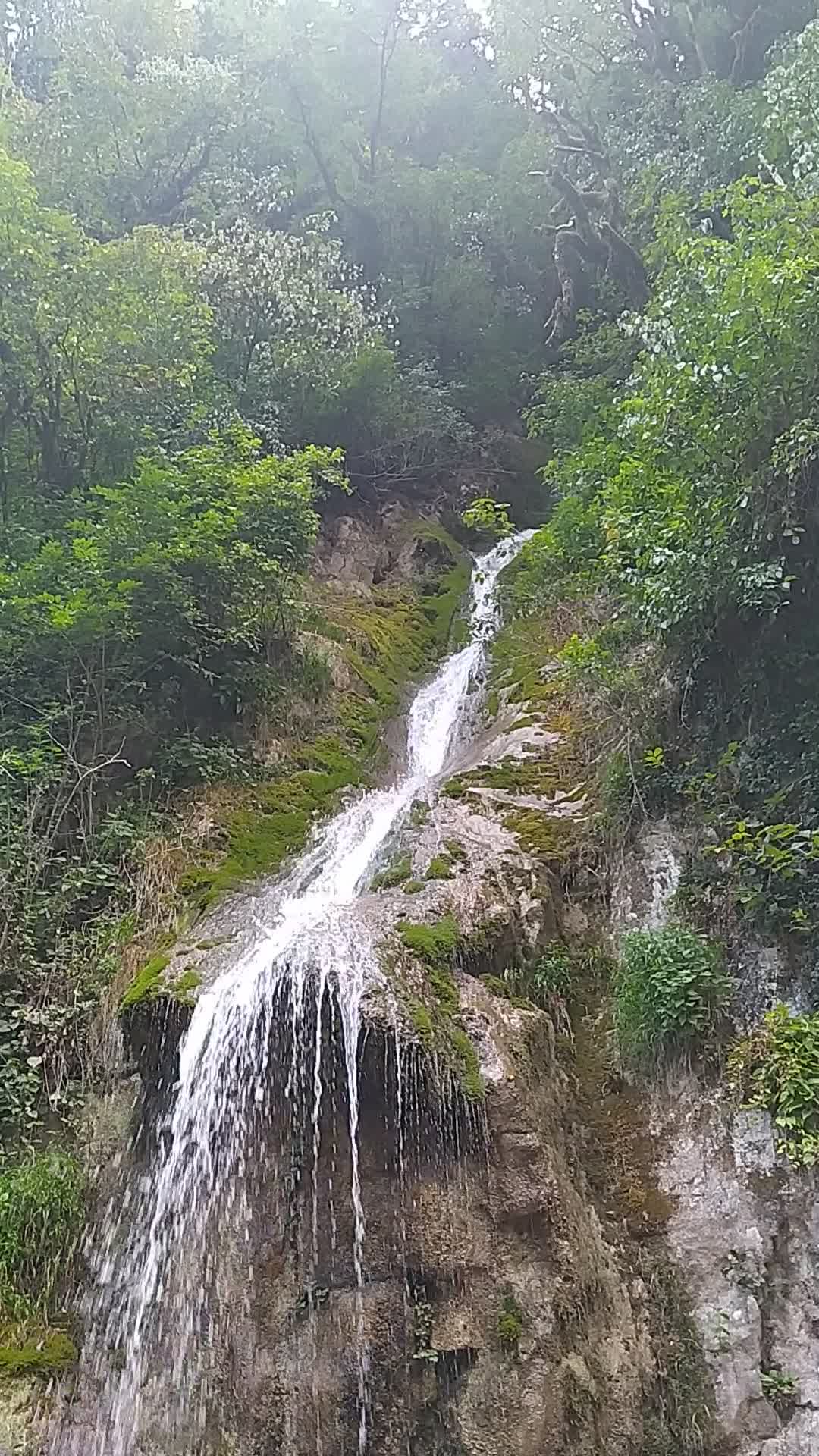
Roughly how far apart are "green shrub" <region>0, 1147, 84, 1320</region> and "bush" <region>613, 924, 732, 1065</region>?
3.19m

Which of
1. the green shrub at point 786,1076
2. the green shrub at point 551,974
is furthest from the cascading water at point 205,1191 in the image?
the green shrub at point 786,1076

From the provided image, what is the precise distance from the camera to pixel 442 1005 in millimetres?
5559

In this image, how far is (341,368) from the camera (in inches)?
526

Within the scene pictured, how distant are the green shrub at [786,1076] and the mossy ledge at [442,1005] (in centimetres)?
147

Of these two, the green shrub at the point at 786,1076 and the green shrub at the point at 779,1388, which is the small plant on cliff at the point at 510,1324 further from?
the green shrub at the point at 786,1076

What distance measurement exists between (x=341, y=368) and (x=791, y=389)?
8173 millimetres

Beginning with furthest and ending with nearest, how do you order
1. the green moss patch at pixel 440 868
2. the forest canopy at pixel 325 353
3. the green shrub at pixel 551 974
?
the forest canopy at pixel 325 353 < the green moss patch at pixel 440 868 < the green shrub at pixel 551 974

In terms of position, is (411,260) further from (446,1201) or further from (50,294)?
(446,1201)

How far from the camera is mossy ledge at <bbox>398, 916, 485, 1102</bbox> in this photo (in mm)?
5273

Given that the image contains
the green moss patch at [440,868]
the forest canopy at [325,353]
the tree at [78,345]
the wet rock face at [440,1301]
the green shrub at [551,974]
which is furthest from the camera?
the tree at [78,345]

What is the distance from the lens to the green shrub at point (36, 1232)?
5.22 meters

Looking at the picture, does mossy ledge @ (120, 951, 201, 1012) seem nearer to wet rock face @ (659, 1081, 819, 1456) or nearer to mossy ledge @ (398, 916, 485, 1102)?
mossy ledge @ (398, 916, 485, 1102)

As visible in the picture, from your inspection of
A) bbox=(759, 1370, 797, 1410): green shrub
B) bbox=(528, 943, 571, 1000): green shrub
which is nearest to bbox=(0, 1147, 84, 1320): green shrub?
bbox=(528, 943, 571, 1000): green shrub

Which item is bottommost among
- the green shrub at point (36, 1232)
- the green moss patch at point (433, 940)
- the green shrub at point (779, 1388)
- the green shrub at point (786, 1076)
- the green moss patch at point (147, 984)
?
the green shrub at point (779, 1388)
